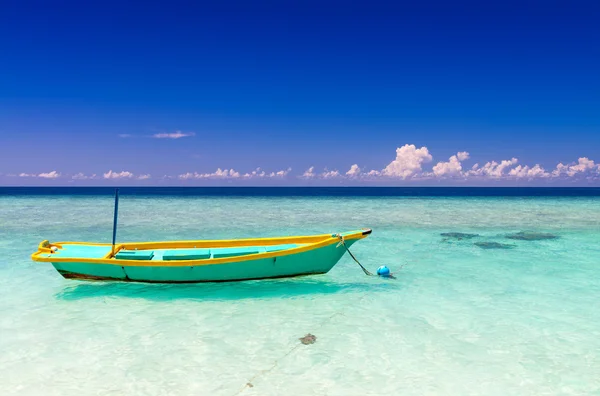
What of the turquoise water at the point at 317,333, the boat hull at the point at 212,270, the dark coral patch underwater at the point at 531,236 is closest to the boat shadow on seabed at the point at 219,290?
the turquoise water at the point at 317,333

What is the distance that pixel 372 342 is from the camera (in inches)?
333

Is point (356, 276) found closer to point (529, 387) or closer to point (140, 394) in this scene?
point (529, 387)

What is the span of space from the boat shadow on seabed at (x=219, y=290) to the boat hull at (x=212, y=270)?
1.38 feet

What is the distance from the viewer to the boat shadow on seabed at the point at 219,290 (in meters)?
11.4

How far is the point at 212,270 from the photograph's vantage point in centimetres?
1144

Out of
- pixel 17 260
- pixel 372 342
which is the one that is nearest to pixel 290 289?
pixel 372 342

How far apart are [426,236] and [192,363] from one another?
1916cm

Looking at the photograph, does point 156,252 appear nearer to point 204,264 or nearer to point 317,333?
point 204,264

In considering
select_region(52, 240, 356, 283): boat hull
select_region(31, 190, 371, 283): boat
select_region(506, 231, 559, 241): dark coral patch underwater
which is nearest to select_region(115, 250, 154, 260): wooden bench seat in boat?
select_region(31, 190, 371, 283): boat

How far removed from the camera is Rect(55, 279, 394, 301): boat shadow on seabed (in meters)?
11.4

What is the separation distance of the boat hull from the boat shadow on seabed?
42 cm

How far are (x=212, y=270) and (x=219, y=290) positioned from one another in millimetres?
813

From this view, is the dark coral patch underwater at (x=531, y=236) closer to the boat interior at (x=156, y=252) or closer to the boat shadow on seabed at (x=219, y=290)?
the boat shadow on seabed at (x=219, y=290)

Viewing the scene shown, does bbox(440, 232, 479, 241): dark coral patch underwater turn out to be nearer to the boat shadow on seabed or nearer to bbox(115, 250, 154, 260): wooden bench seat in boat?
the boat shadow on seabed
